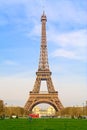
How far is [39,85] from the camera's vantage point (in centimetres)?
9250

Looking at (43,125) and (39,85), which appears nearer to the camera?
(43,125)

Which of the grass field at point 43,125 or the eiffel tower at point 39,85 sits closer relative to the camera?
the grass field at point 43,125

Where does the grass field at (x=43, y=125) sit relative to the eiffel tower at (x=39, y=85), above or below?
below

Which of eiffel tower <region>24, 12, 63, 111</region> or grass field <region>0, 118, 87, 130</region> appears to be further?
eiffel tower <region>24, 12, 63, 111</region>

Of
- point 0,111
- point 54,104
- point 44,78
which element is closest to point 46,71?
point 44,78

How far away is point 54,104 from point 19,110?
16.3 meters

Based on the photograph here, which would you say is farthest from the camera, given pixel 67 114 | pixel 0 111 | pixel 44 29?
pixel 67 114

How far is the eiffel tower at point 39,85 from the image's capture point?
90.3m

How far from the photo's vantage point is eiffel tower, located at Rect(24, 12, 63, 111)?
90.3m

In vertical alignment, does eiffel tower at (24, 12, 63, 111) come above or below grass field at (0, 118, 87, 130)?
above

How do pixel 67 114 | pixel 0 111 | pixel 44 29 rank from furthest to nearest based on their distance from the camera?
pixel 67 114 → pixel 44 29 → pixel 0 111

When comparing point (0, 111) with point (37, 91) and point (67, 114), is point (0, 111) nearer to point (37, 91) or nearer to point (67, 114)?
point (37, 91)

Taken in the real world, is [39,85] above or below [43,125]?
above

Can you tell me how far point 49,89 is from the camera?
90.6 m
